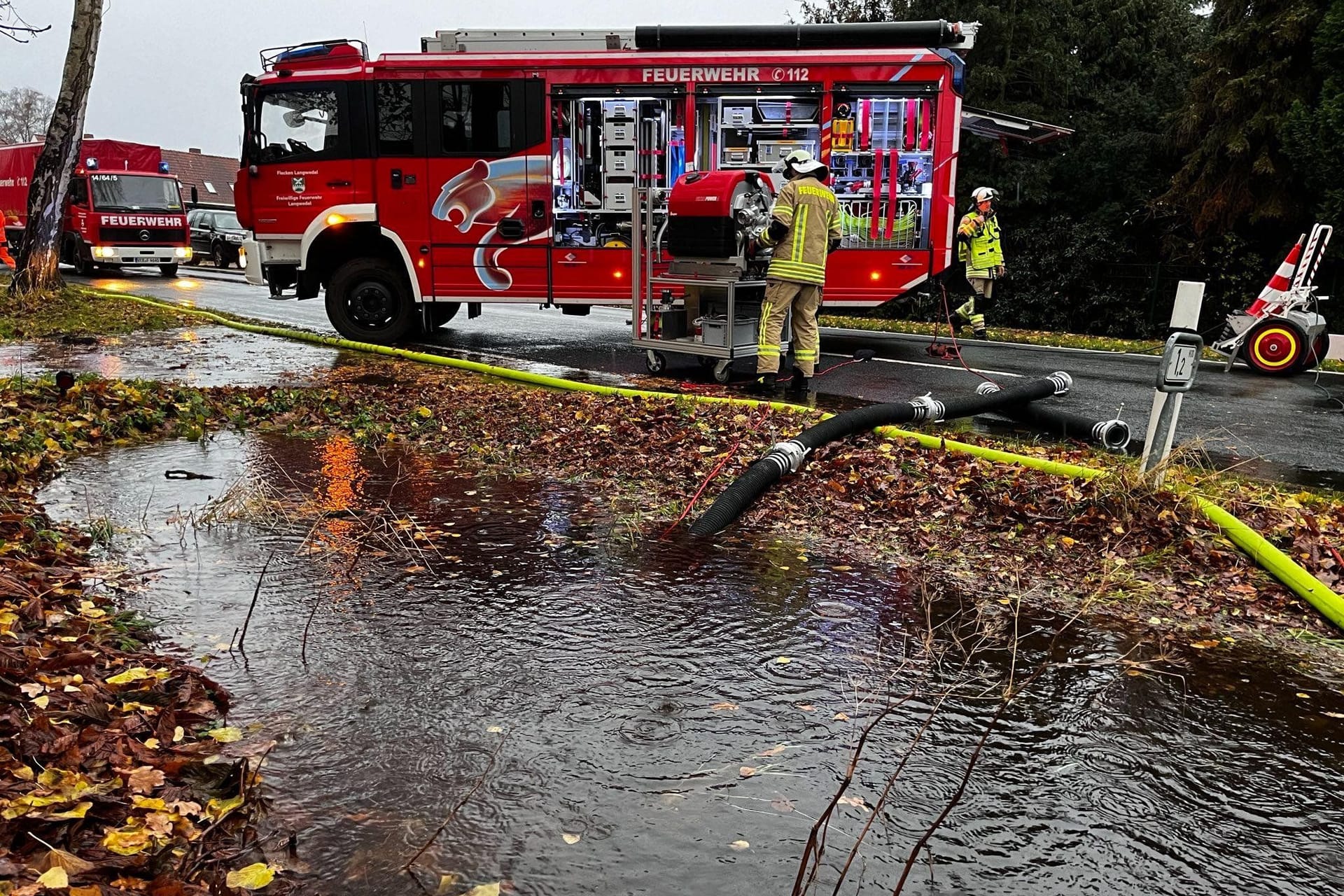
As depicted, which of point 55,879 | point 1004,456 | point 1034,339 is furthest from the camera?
point 1034,339

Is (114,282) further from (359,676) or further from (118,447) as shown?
(359,676)

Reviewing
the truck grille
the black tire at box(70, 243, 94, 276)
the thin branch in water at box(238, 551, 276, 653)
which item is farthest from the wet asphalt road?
the black tire at box(70, 243, 94, 276)

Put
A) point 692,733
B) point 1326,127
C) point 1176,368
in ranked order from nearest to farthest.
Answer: point 692,733 → point 1176,368 → point 1326,127

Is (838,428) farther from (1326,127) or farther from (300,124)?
(1326,127)

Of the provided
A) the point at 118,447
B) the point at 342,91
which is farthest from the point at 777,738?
the point at 342,91

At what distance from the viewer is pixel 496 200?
436 inches

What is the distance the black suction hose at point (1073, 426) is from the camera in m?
6.77

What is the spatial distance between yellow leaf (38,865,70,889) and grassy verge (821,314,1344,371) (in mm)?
12343

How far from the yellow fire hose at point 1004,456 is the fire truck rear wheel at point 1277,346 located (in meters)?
6.57

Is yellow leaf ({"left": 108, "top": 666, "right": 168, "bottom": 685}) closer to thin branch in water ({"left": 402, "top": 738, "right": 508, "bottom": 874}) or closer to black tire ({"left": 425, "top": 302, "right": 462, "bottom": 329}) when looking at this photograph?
thin branch in water ({"left": 402, "top": 738, "right": 508, "bottom": 874})

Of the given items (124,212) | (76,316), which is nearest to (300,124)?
(76,316)

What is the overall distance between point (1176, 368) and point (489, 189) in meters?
7.86

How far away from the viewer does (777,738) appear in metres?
3.06

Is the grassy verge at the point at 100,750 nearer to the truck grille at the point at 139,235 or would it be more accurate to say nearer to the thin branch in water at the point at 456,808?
the thin branch in water at the point at 456,808
